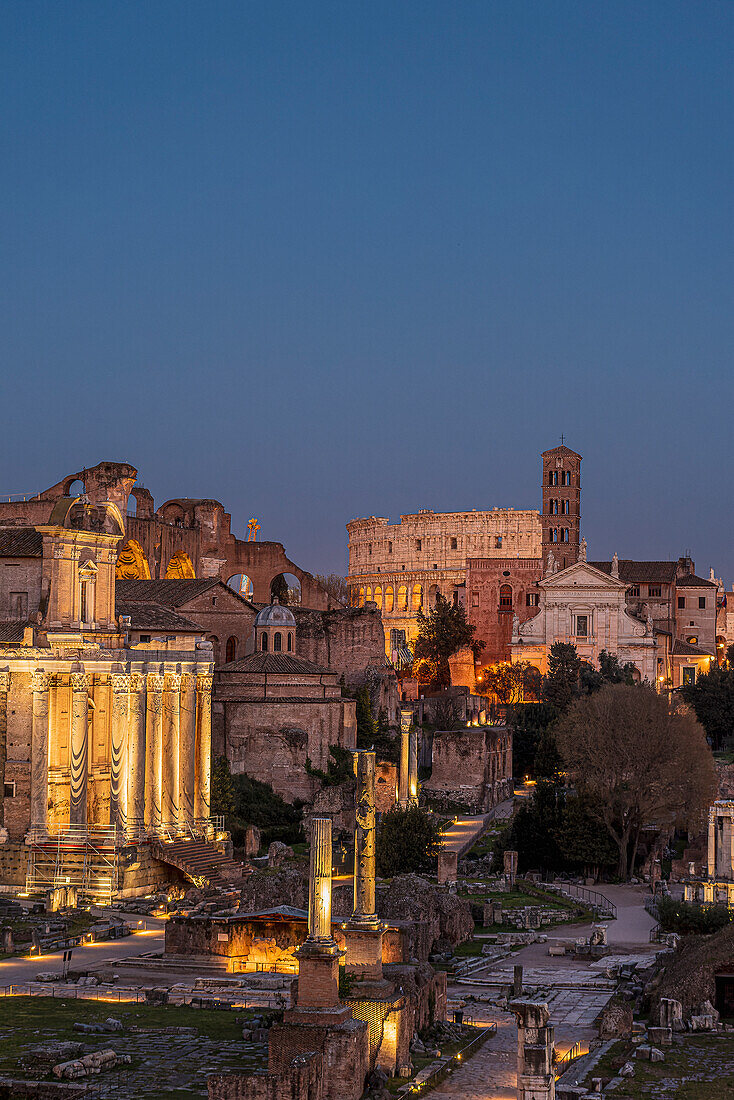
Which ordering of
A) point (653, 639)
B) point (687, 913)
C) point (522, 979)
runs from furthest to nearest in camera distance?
1. point (653, 639)
2. point (687, 913)
3. point (522, 979)

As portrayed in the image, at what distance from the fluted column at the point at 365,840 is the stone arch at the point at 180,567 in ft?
129

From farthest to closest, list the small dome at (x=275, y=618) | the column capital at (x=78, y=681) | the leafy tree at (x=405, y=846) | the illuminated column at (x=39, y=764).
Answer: the small dome at (x=275, y=618) < the leafy tree at (x=405, y=846) < the column capital at (x=78, y=681) < the illuminated column at (x=39, y=764)

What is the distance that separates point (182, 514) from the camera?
6525cm

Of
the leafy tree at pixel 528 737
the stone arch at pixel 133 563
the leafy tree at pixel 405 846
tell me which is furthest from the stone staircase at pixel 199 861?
the leafy tree at pixel 528 737

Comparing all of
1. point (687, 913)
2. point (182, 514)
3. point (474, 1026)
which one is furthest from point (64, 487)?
point (474, 1026)

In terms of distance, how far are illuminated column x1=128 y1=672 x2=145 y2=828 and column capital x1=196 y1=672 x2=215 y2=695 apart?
292 centimetres

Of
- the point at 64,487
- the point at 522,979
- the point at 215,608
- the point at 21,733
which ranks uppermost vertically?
the point at 64,487

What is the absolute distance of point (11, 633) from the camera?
3856cm

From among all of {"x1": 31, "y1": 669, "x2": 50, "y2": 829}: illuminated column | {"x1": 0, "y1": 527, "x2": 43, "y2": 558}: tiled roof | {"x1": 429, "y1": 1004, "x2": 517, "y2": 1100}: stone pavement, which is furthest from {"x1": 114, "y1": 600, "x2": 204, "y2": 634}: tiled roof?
{"x1": 429, "y1": 1004, "x2": 517, "y2": 1100}: stone pavement

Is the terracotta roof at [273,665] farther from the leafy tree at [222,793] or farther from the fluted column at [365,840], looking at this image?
the fluted column at [365,840]

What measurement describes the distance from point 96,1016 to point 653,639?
205 ft

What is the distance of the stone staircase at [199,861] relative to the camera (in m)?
37.8

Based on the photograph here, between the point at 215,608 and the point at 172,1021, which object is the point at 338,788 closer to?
the point at 215,608

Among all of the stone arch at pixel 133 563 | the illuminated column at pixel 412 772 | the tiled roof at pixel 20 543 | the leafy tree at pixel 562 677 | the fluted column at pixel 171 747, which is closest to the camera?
the fluted column at pixel 171 747
